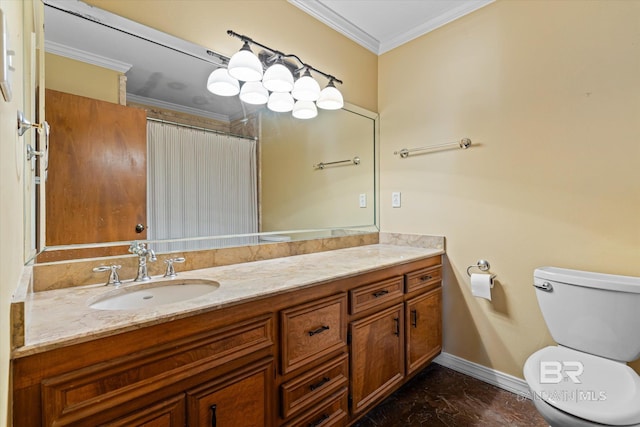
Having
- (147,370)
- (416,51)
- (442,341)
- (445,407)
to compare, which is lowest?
(445,407)

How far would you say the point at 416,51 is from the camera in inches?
89.0

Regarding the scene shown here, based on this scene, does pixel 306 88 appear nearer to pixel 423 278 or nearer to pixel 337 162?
pixel 337 162

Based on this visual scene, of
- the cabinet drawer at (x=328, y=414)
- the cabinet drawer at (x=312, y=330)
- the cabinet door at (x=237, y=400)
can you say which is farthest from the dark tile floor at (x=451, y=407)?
the cabinet door at (x=237, y=400)

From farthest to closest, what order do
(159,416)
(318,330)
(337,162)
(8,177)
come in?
(337,162), (318,330), (159,416), (8,177)

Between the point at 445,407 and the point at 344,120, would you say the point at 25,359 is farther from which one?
the point at 344,120

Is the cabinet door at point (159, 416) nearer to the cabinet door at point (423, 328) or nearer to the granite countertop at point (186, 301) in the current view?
the granite countertop at point (186, 301)

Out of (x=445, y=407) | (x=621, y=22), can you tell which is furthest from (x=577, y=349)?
(x=621, y=22)

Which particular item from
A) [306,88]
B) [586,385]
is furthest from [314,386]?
[306,88]

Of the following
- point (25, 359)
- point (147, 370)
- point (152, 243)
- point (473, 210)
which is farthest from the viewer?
point (473, 210)

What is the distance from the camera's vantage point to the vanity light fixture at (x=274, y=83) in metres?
1.58

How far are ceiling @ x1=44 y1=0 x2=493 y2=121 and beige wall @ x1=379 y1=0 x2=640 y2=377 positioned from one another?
0.25 m

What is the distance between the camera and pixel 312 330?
128 cm

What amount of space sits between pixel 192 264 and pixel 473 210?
171 cm

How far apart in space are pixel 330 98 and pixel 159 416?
6.03 feet
